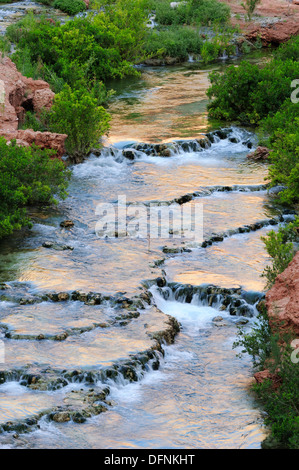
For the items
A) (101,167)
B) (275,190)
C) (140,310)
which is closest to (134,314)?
(140,310)

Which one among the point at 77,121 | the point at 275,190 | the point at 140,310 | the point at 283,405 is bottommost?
the point at 140,310

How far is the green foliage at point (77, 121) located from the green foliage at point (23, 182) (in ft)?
6.08

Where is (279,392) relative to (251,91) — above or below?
below

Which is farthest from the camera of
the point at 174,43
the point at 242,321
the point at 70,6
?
the point at 70,6

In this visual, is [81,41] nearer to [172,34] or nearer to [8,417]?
[172,34]

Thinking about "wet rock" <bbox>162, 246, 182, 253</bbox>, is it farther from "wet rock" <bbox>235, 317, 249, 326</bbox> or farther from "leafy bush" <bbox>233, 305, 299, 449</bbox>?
"leafy bush" <bbox>233, 305, 299, 449</bbox>

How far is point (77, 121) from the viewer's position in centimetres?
1622

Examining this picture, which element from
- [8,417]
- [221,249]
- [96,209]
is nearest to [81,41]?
[96,209]

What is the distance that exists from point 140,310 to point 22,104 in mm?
9142

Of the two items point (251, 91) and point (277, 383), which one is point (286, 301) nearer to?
point (277, 383)

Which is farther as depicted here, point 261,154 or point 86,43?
point 86,43

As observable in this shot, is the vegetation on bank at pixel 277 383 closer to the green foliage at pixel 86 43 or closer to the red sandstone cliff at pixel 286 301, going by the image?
the red sandstone cliff at pixel 286 301

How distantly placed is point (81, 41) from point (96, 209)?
995 centimetres

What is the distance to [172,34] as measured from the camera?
2841 cm
